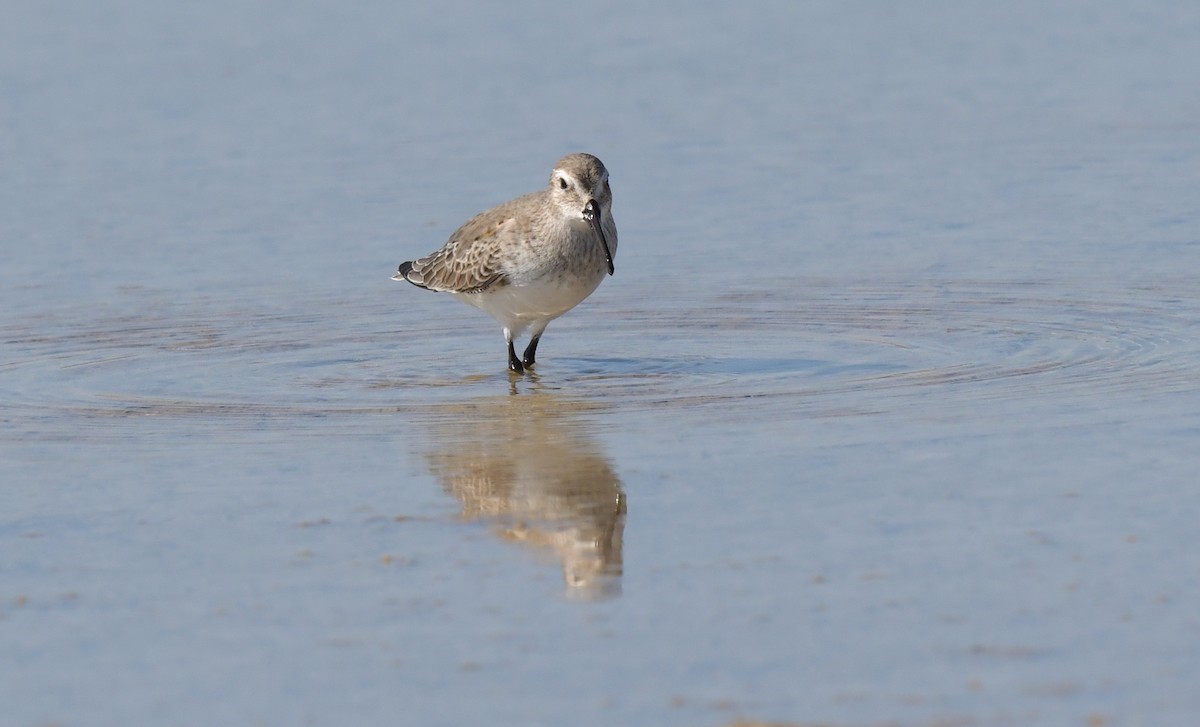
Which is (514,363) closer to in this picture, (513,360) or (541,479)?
(513,360)

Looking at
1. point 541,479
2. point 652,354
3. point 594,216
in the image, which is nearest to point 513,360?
point 652,354

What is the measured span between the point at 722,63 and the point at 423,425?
1110 centimetres

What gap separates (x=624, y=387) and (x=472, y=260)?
1713 mm

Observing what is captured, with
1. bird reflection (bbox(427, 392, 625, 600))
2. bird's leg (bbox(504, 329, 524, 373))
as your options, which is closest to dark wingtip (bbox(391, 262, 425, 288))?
bird's leg (bbox(504, 329, 524, 373))

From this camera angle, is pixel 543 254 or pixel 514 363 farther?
pixel 514 363

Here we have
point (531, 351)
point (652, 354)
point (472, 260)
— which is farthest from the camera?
point (472, 260)

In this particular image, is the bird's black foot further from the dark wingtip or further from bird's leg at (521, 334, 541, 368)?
the dark wingtip

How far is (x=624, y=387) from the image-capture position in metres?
9.52

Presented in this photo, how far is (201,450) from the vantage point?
816cm

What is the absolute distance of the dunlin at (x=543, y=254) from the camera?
404 inches

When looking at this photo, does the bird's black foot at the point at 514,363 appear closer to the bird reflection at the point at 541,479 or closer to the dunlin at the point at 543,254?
the dunlin at the point at 543,254

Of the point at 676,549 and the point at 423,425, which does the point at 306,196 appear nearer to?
the point at 423,425

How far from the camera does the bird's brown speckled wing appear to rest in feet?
34.8

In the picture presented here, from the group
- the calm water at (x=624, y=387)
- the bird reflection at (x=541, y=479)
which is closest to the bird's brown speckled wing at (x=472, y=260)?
the calm water at (x=624, y=387)
